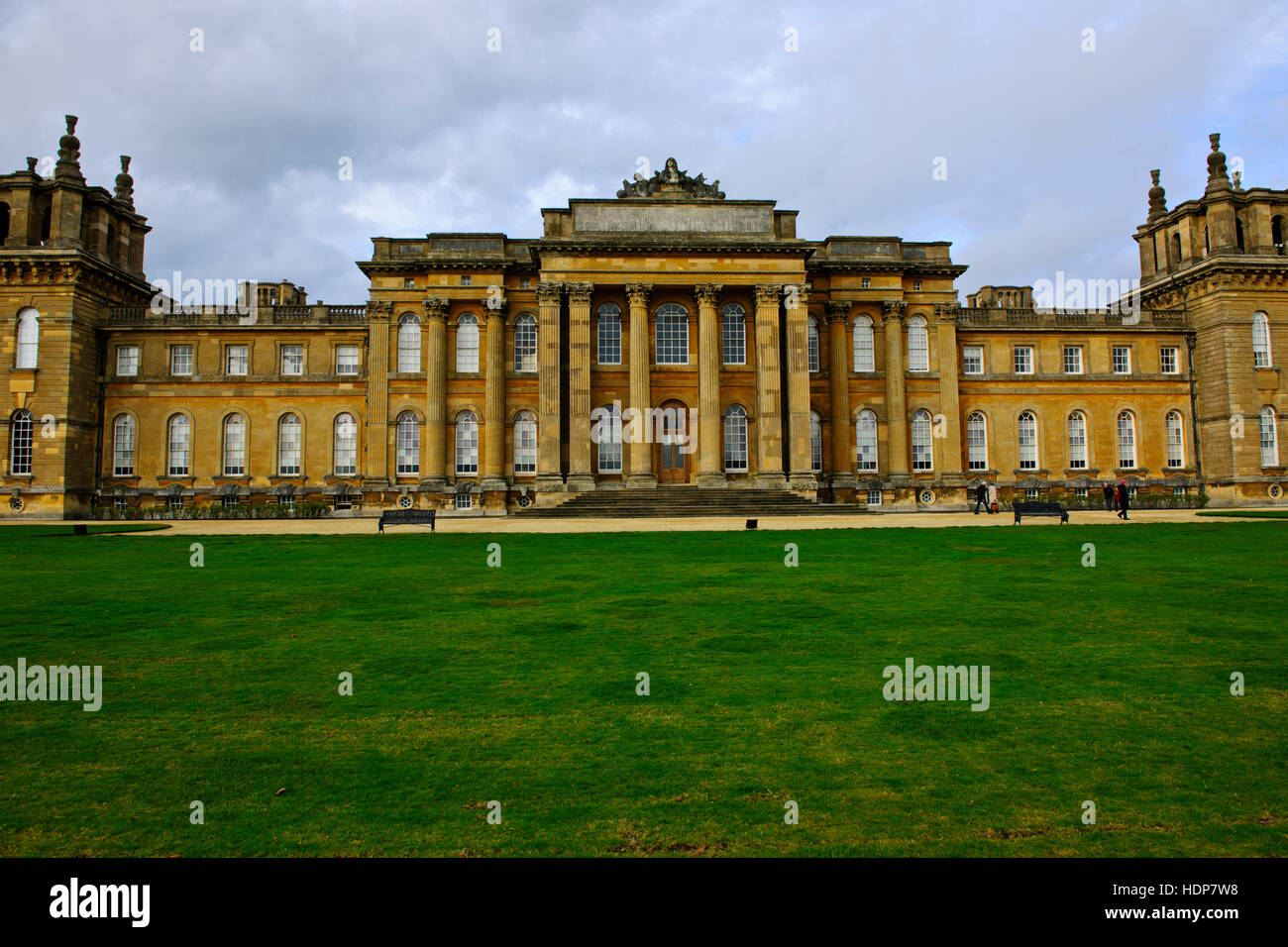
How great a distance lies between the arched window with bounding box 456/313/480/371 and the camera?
40.5 meters

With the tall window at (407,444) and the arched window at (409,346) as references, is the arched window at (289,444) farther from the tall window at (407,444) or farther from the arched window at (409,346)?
the arched window at (409,346)

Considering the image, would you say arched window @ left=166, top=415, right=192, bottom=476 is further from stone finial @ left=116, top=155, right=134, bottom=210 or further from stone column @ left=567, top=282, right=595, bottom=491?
stone column @ left=567, top=282, right=595, bottom=491

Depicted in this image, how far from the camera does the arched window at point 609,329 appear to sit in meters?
39.7

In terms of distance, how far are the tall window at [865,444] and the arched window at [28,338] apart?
42.8 m

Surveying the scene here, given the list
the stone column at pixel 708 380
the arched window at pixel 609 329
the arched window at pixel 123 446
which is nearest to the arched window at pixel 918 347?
the stone column at pixel 708 380

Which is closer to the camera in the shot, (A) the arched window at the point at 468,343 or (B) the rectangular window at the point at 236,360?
(A) the arched window at the point at 468,343

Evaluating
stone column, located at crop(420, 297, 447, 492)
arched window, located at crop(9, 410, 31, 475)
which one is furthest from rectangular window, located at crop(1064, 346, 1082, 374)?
arched window, located at crop(9, 410, 31, 475)

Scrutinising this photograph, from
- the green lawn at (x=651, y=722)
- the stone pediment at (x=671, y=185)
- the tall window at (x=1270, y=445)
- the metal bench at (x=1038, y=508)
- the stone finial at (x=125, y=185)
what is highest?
the stone finial at (x=125, y=185)

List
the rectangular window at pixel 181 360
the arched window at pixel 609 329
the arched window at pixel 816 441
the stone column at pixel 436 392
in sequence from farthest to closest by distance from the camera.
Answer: the rectangular window at pixel 181 360 < the arched window at pixel 816 441 < the arched window at pixel 609 329 < the stone column at pixel 436 392

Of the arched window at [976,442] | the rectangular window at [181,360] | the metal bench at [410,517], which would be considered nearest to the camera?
the metal bench at [410,517]

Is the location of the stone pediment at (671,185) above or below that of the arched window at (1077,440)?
above

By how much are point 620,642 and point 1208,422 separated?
48.3 metres
